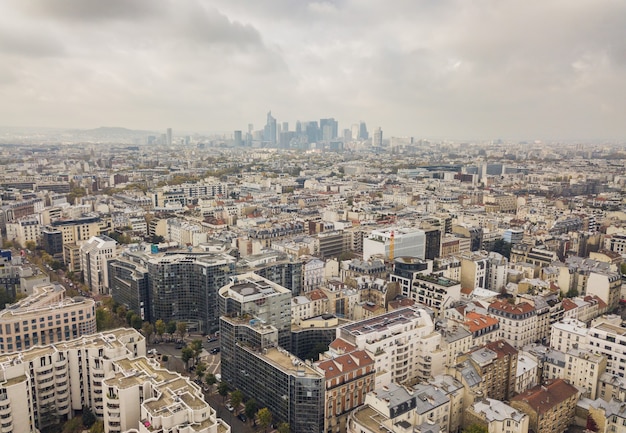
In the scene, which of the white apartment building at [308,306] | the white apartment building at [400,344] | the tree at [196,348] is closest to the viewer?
the white apartment building at [400,344]

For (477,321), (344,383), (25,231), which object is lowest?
(344,383)

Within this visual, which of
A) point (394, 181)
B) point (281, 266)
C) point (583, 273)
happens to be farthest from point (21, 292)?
point (394, 181)

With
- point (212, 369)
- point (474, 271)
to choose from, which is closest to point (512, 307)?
point (474, 271)

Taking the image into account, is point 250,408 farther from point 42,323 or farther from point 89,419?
point 42,323

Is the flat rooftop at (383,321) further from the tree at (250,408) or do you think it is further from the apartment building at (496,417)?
the apartment building at (496,417)

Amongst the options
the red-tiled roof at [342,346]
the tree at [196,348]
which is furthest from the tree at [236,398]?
the tree at [196,348]

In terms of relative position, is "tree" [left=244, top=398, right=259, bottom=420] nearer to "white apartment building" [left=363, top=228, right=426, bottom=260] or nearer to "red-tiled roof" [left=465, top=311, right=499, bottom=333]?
"red-tiled roof" [left=465, top=311, right=499, bottom=333]

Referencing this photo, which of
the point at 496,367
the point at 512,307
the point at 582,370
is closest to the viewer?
the point at 496,367
